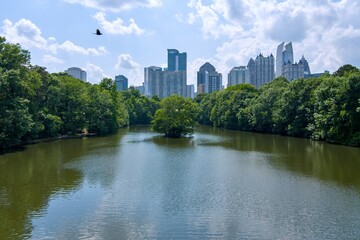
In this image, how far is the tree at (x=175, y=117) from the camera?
2333 inches

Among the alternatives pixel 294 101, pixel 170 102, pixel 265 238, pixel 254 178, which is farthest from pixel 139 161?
pixel 294 101

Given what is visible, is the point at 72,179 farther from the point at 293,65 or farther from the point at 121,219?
the point at 293,65

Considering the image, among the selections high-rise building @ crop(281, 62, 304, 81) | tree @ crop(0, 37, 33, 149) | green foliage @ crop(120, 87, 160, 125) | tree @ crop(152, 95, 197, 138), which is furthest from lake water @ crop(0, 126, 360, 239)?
high-rise building @ crop(281, 62, 304, 81)

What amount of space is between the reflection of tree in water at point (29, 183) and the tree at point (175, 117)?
2136cm

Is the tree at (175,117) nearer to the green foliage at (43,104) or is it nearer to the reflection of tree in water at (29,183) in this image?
the green foliage at (43,104)

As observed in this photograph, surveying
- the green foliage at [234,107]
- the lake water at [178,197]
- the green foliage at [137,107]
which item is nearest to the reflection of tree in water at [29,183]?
the lake water at [178,197]

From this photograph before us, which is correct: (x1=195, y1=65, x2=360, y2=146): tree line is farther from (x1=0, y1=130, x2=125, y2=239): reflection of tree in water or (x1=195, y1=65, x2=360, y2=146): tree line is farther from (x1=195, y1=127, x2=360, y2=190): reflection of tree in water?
(x1=0, y1=130, x2=125, y2=239): reflection of tree in water

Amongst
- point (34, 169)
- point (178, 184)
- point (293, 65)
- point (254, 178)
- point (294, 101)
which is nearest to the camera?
point (178, 184)

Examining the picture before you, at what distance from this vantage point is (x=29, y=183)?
23.5 metres

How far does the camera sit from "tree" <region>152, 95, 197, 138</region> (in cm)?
5925

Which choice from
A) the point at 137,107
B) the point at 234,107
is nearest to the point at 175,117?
the point at 234,107

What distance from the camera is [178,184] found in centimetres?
2350

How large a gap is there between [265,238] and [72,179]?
1471cm

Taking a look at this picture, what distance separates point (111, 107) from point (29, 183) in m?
46.9
